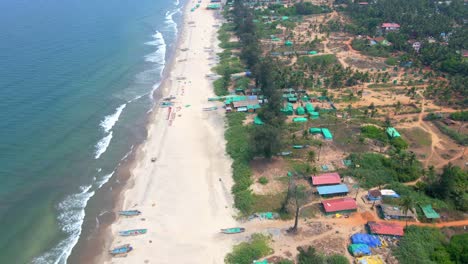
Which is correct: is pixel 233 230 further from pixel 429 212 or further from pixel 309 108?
pixel 309 108

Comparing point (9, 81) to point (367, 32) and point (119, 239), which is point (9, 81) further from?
point (367, 32)

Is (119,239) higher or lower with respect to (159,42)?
lower

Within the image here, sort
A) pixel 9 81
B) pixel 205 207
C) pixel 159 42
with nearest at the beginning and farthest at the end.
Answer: pixel 205 207 < pixel 9 81 < pixel 159 42

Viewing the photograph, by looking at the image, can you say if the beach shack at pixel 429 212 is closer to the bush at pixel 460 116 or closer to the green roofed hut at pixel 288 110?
the bush at pixel 460 116

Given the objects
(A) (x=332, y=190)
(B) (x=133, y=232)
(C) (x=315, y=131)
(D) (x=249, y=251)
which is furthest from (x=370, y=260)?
(B) (x=133, y=232)

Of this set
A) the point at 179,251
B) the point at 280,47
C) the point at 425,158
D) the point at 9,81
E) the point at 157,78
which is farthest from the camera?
the point at 280,47

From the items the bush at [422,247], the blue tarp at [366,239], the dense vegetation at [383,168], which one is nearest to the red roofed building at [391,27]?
the dense vegetation at [383,168]

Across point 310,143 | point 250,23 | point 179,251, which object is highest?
point 250,23

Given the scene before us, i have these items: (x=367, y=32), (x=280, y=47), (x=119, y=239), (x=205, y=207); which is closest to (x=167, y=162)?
(x=205, y=207)
